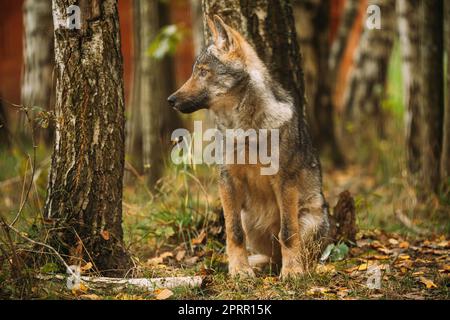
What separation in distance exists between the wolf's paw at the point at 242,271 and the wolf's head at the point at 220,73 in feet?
4.48

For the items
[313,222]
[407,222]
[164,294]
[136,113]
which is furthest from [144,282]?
[136,113]

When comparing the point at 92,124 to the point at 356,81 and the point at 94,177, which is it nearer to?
the point at 94,177

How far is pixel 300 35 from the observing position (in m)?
10.0

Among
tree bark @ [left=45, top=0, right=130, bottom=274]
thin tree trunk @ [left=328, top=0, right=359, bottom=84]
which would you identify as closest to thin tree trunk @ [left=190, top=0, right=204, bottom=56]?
thin tree trunk @ [left=328, top=0, right=359, bottom=84]

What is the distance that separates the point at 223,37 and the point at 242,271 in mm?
1989

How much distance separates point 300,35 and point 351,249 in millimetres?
4817

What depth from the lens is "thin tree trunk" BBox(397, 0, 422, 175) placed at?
7988 millimetres

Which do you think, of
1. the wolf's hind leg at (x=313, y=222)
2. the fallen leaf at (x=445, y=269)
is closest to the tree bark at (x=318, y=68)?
the wolf's hind leg at (x=313, y=222)

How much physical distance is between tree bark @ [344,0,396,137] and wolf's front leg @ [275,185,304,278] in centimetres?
688

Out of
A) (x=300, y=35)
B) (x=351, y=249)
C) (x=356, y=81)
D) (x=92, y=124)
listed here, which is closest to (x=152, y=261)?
(x=92, y=124)

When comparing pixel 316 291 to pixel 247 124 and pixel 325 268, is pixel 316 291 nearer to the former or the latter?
pixel 325 268

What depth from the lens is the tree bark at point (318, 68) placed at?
33.0ft

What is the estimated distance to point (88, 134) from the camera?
4.92m

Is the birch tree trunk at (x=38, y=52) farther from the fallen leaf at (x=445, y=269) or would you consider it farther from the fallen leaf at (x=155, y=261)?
the fallen leaf at (x=445, y=269)
